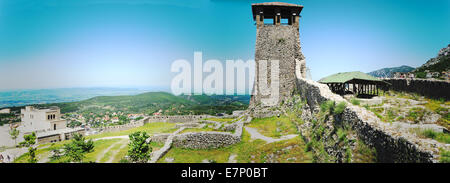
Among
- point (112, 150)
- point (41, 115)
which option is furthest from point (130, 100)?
point (41, 115)

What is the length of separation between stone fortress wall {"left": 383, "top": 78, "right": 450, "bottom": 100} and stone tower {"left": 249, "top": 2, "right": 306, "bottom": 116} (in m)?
7.00

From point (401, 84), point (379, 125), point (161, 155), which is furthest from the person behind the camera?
point (401, 84)

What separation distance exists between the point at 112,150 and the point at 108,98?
10.1m

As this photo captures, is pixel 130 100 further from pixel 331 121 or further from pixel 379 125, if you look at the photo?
pixel 379 125

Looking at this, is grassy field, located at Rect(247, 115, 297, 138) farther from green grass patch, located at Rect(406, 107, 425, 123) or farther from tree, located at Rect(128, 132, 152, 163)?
tree, located at Rect(128, 132, 152, 163)

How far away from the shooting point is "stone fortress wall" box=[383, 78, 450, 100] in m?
9.86

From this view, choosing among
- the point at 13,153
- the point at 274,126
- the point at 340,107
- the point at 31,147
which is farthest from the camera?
the point at 13,153

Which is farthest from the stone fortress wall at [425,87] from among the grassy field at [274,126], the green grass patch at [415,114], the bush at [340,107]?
the bush at [340,107]

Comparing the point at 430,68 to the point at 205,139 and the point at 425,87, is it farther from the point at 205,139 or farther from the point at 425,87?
the point at 205,139

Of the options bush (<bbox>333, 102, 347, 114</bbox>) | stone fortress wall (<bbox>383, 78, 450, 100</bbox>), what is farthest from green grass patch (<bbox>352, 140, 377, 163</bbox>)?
stone fortress wall (<bbox>383, 78, 450, 100</bbox>)

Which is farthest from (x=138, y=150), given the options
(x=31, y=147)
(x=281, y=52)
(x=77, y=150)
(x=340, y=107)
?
(x=281, y=52)

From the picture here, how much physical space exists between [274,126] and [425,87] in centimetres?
979

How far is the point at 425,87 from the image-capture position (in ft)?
36.7
